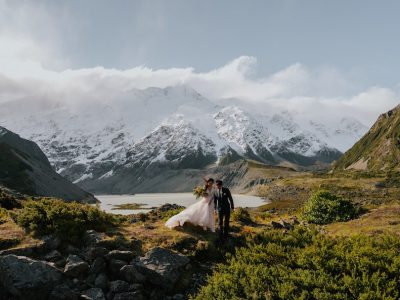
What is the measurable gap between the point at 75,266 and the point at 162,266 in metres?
3.98

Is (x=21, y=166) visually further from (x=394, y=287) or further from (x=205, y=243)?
(x=394, y=287)

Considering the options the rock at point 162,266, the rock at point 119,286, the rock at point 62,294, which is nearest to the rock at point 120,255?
the rock at point 162,266

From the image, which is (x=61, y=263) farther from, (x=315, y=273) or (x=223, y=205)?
(x=315, y=273)

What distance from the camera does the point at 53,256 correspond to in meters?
20.7

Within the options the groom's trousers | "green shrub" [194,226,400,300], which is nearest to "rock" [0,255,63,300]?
"green shrub" [194,226,400,300]

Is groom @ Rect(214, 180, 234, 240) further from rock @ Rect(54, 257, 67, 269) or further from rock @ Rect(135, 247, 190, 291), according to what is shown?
rock @ Rect(54, 257, 67, 269)

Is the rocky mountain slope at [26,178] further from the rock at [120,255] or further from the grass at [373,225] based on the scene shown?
the rock at [120,255]

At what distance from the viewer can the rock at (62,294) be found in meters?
17.9

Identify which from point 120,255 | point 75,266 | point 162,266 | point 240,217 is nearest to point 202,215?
point 162,266

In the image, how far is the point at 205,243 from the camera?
23312mm

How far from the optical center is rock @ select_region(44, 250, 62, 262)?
20.7 meters

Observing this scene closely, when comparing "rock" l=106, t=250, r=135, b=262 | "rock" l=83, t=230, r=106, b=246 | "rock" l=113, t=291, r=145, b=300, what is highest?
"rock" l=83, t=230, r=106, b=246

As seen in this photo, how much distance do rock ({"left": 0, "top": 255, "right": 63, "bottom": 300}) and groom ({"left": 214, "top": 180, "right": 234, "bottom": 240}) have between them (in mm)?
9270

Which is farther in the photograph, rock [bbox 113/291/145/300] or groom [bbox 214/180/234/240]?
groom [bbox 214/180/234/240]
